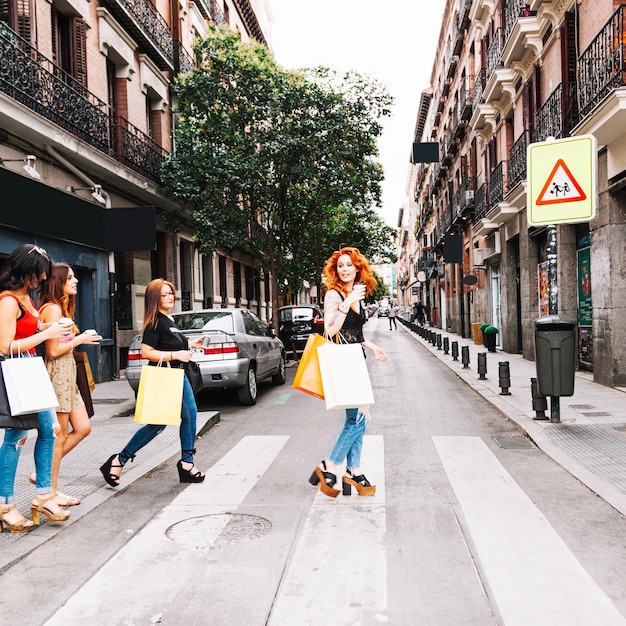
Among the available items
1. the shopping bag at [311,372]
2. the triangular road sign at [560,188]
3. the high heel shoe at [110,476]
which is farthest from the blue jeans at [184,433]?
the triangular road sign at [560,188]

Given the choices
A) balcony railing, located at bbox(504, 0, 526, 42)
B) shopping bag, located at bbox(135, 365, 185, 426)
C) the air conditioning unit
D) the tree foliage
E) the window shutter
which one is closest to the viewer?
shopping bag, located at bbox(135, 365, 185, 426)

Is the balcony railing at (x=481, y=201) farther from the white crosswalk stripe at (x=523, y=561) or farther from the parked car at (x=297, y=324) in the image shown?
the white crosswalk stripe at (x=523, y=561)

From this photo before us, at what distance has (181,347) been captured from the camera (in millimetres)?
5605

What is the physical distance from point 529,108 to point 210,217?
9342mm

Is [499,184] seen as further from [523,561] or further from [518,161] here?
[523,561]

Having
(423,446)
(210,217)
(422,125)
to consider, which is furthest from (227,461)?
(422,125)

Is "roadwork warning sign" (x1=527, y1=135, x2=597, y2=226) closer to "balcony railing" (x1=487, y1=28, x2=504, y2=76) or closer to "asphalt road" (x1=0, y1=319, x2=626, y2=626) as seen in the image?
"asphalt road" (x1=0, y1=319, x2=626, y2=626)

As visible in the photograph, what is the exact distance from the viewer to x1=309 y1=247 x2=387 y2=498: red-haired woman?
4.81 m

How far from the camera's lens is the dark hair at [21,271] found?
13.9 feet

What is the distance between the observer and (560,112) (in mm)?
13555

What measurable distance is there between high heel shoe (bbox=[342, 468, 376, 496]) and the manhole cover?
785mm

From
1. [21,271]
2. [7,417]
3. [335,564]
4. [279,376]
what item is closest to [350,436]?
[335,564]

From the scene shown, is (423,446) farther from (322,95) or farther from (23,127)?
(322,95)

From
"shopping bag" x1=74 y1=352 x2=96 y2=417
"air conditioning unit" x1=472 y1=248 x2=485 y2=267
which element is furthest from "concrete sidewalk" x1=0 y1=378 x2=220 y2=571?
"air conditioning unit" x1=472 y1=248 x2=485 y2=267
